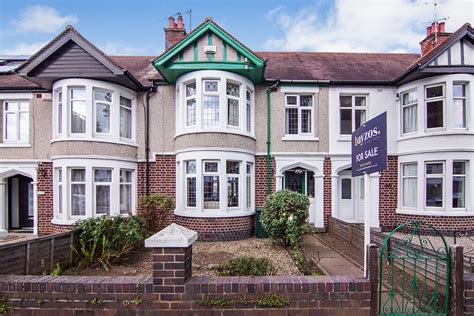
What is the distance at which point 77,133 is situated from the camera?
30.5 feet

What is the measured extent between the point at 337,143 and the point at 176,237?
8999 mm

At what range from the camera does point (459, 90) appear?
31.7ft

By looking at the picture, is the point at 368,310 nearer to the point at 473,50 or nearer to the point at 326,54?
the point at 473,50

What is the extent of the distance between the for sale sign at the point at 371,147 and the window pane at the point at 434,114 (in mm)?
8048

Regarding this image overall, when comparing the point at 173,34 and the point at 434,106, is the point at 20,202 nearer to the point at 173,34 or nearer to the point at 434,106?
the point at 173,34

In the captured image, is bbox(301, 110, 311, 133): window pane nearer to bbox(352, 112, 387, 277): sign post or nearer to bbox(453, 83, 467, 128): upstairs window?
bbox(453, 83, 467, 128): upstairs window

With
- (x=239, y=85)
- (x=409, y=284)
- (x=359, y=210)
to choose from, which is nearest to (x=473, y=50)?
(x=359, y=210)

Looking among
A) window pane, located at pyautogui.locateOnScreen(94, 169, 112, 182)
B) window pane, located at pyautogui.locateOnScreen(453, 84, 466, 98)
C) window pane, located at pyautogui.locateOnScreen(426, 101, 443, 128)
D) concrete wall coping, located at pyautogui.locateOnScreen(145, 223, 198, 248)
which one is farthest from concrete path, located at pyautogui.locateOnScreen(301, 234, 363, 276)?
window pane, located at pyautogui.locateOnScreen(453, 84, 466, 98)

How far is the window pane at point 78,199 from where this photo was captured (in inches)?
366

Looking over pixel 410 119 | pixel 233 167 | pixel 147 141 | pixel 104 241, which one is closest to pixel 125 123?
pixel 147 141

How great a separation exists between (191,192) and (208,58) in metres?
4.75

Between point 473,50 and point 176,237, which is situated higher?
point 473,50

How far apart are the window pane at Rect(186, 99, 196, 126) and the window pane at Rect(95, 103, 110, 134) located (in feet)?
9.39

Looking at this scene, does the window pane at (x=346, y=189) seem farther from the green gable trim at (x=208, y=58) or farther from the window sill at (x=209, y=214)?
the green gable trim at (x=208, y=58)
